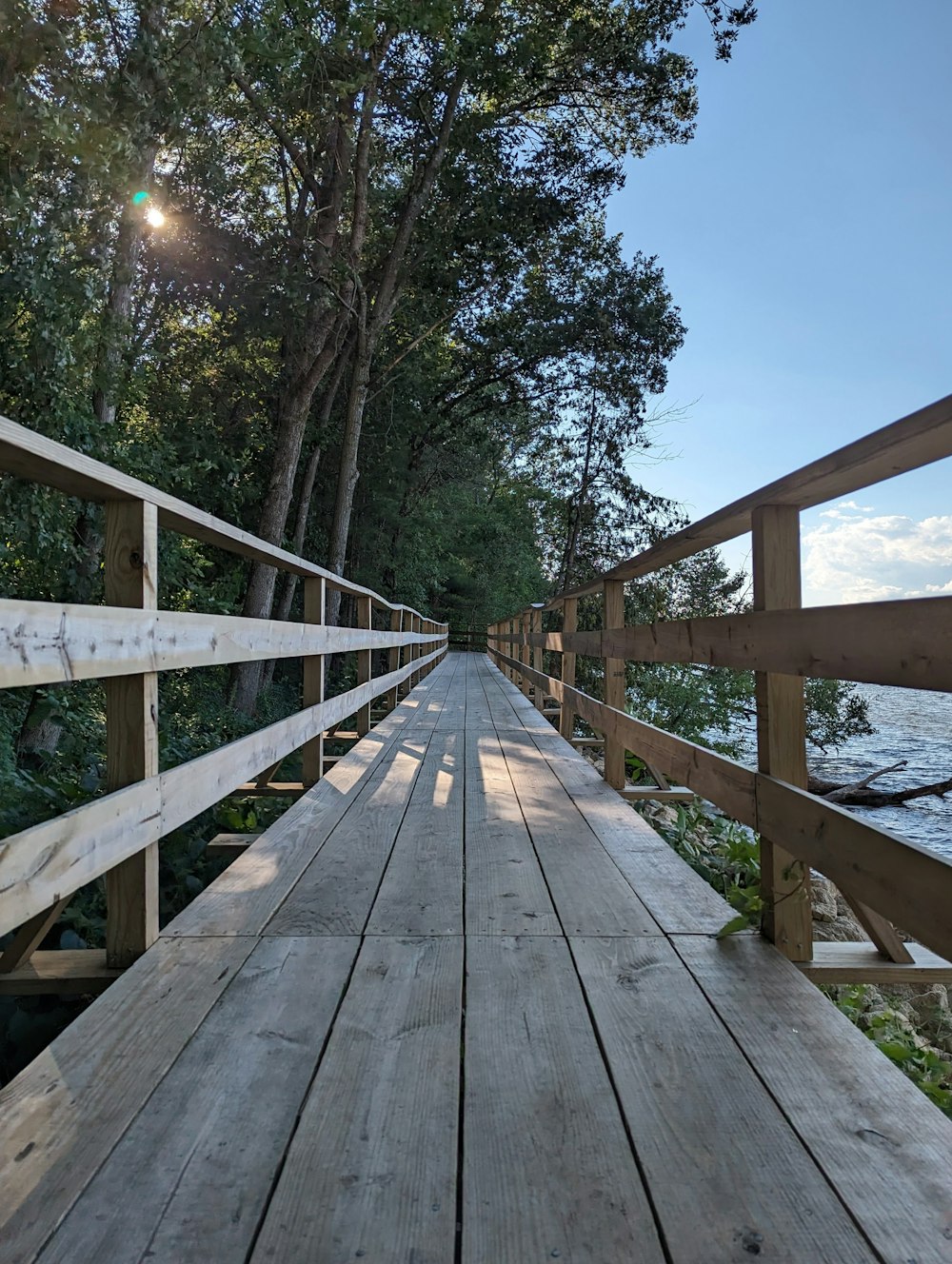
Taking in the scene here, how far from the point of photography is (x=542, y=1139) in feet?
3.78

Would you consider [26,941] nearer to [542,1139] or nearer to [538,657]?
[542,1139]

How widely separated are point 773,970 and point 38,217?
799 centimetres

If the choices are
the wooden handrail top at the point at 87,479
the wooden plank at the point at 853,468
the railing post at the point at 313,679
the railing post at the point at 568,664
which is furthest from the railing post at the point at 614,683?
the wooden handrail top at the point at 87,479

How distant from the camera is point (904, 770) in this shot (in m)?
13.4

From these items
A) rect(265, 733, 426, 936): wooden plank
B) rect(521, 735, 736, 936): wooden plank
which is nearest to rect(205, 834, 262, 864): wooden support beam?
rect(265, 733, 426, 936): wooden plank

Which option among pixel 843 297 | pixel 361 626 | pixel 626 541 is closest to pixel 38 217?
pixel 361 626

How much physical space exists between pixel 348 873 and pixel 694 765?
1.05 metres

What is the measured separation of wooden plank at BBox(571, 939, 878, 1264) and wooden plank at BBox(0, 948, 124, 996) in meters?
1.02

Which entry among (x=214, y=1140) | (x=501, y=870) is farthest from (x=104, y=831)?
(x=501, y=870)

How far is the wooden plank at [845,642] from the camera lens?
118 cm

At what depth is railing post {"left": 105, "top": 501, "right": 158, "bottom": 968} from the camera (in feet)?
5.74

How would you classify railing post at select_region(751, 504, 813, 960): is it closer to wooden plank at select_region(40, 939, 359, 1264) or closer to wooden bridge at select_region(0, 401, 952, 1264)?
wooden bridge at select_region(0, 401, 952, 1264)

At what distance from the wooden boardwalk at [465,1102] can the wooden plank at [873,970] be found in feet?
0.46

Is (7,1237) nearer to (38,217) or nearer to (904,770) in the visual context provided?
(38,217)
